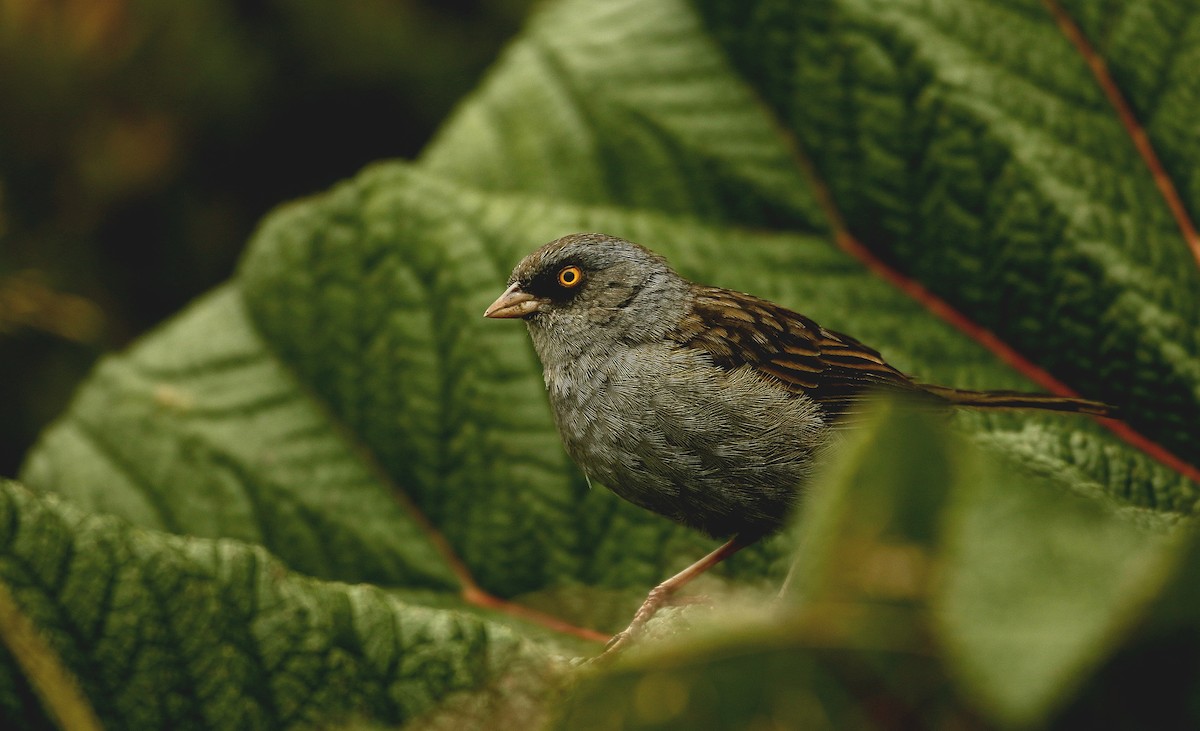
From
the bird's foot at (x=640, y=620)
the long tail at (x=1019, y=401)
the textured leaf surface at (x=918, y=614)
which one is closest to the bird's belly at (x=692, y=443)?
the bird's foot at (x=640, y=620)

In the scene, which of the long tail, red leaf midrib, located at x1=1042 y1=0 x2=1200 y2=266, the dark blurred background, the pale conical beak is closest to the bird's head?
the pale conical beak

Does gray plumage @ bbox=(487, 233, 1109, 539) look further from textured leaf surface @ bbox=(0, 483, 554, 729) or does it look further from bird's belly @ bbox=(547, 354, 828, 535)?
textured leaf surface @ bbox=(0, 483, 554, 729)

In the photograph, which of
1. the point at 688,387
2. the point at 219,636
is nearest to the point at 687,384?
the point at 688,387

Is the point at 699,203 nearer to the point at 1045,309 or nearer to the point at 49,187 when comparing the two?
the point at 1045,309

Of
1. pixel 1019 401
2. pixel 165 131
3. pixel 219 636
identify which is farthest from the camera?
pixel 165 131

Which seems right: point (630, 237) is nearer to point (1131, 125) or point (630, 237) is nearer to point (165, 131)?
point (1131, 125)

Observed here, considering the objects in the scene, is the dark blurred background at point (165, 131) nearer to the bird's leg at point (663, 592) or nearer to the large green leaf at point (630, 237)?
the large green leaf at point (630, 237)
